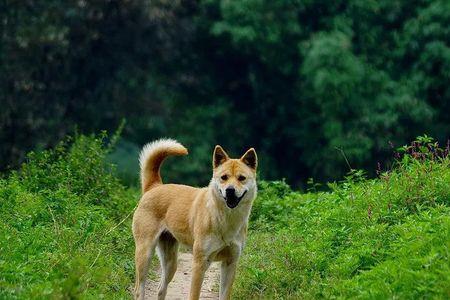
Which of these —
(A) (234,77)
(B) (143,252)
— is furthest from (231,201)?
(A) (234,77)

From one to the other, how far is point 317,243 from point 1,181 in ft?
14.0

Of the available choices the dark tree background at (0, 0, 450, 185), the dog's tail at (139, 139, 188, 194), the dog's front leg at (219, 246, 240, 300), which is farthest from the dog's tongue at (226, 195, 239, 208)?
the dark tree background at (0, 0, 450, 185)

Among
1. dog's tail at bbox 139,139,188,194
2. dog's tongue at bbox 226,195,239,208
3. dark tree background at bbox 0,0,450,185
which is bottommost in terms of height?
dog's tongue at bbox 226,195,239,208

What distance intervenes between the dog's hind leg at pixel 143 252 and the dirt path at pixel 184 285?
0.75 metres

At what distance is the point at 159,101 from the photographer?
81.4 feet

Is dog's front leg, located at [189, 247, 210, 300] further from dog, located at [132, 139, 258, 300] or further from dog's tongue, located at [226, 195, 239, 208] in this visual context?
dog's tongue, located at [226, 195, 239, 208]

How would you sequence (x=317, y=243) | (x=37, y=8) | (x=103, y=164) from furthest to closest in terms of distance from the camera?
(x=37, y=8), (x=103, y=164), (x=317, y=243)

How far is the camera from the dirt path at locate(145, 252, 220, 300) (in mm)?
10102

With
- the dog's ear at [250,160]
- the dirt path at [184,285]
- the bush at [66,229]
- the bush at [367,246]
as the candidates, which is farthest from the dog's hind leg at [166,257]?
the dog's ear at [250,160]

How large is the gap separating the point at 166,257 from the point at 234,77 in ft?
56.0

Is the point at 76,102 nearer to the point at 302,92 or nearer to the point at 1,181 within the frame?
the point at 302,92

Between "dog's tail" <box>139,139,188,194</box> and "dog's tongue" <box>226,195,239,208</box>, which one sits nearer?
"dog's tongue" <box>226,195,239,208</box>

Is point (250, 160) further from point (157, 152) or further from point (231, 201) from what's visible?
point (157, 152)

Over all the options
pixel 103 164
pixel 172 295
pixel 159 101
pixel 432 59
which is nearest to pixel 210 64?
pixel 159 101
